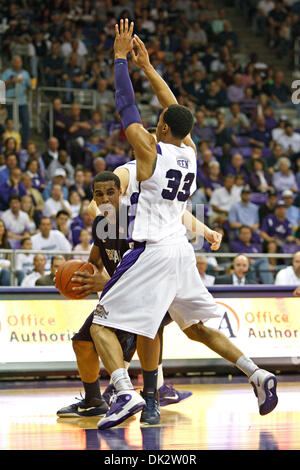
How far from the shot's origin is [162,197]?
617 cm

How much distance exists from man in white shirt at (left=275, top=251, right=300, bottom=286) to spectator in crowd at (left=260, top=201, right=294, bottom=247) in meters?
3.23

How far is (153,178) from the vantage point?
6.09 meters

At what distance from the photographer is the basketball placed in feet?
21.8

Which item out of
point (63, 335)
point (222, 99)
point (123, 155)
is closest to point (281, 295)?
point (63, 335)

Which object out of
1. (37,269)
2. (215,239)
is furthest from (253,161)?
(215,239)

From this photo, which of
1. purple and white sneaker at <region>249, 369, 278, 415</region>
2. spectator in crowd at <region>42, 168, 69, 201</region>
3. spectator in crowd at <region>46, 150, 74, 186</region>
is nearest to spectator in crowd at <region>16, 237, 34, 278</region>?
spectator in crowd at <region>42, 168, 69, 201</region>

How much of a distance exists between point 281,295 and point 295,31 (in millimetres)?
13292

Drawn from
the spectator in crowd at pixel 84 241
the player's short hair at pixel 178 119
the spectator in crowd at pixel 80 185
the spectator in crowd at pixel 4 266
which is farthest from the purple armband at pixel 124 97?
the spectator in crowd at pixel 80 185

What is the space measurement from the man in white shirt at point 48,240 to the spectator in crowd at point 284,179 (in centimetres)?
575

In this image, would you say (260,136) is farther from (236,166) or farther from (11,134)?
(11,134)

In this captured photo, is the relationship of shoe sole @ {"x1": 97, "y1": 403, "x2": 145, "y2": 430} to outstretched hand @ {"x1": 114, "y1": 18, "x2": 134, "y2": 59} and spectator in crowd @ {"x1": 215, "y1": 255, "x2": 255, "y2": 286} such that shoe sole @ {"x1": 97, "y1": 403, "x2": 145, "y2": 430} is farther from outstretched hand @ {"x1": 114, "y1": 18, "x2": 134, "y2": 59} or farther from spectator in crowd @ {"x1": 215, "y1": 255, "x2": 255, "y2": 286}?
spectator in crowd @ {"x1": 215, "y1": 255, "x2": 255, "y2": 286}

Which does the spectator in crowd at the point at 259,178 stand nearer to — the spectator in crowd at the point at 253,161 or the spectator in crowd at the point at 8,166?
the spectator in crowd at the point at 253,161

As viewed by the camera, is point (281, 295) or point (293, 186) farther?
point (293, 186)

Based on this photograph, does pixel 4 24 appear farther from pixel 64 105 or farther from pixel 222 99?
pixel 222 99
